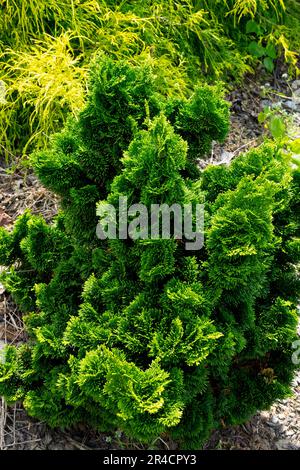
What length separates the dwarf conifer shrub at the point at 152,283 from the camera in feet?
7.26

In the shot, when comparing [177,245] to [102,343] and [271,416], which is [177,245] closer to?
[102,343]

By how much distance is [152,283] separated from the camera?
2.38 meters

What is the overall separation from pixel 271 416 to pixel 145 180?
159 centimetres

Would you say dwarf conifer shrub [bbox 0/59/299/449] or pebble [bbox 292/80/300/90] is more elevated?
pebble [bbox 292/80/300/90]

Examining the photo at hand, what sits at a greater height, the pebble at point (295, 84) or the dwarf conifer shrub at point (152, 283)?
the pebble at point (295, 84)

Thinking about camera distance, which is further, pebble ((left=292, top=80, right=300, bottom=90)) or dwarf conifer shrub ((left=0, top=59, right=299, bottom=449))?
pebble ((left=292, top=80, right=300, bottom=90))

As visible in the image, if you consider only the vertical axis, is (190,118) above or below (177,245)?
above

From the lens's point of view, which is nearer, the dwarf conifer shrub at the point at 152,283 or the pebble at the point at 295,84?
the dwarf conifer shrub at the point at 152,283

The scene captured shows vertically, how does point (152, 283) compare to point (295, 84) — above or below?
below

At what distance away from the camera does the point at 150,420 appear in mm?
2111

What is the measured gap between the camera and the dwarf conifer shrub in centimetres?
221

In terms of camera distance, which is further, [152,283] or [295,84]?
[295,84]

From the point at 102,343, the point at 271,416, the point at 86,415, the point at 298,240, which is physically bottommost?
the point at 271,416

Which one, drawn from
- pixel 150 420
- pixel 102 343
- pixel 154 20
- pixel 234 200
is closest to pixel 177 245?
pixel 234 200
